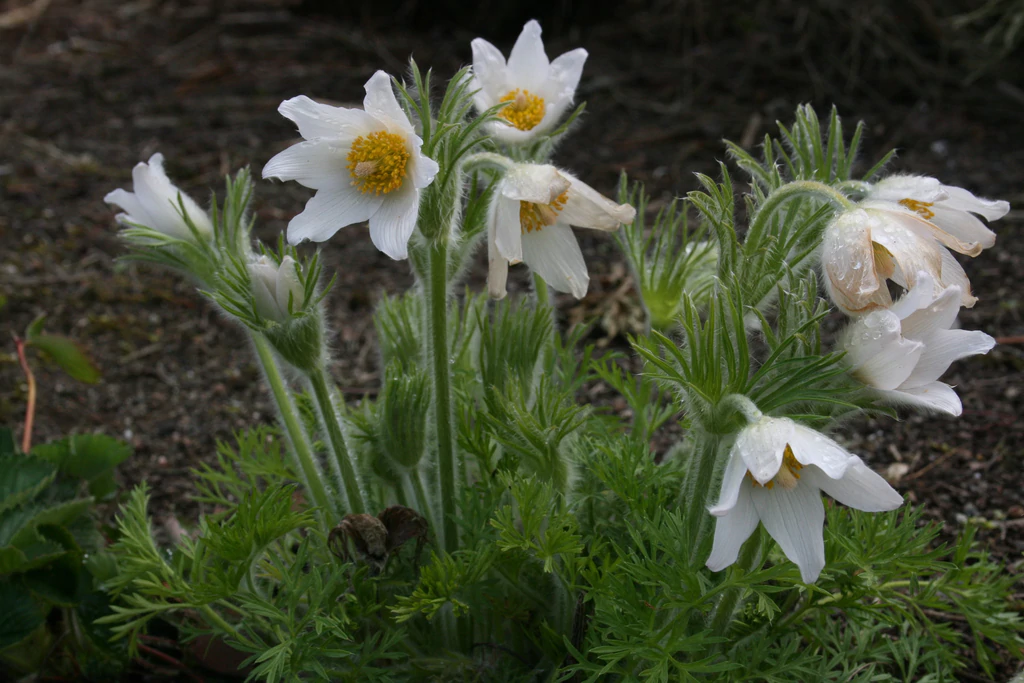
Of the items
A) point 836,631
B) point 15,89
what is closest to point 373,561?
point 836,631

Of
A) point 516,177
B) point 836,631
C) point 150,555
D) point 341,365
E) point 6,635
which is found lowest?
point 341,365

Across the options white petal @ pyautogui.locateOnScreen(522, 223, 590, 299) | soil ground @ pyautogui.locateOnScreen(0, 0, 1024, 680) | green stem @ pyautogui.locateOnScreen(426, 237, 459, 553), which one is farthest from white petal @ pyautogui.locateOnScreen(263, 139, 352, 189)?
soil ground @ pyautogui.locateOnScreen(0, 0, 1024, 680)

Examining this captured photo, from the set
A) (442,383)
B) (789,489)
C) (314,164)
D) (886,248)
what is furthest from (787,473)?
(314,164)

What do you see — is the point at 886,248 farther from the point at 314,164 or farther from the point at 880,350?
the point at 314,164

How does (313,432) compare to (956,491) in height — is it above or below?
above

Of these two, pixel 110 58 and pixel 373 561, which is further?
pixel 110 58

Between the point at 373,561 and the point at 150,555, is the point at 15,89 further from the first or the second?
the point at 373,561

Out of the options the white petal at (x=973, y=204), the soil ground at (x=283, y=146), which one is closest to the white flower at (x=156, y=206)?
the soil ground at (x=283, y=146)
